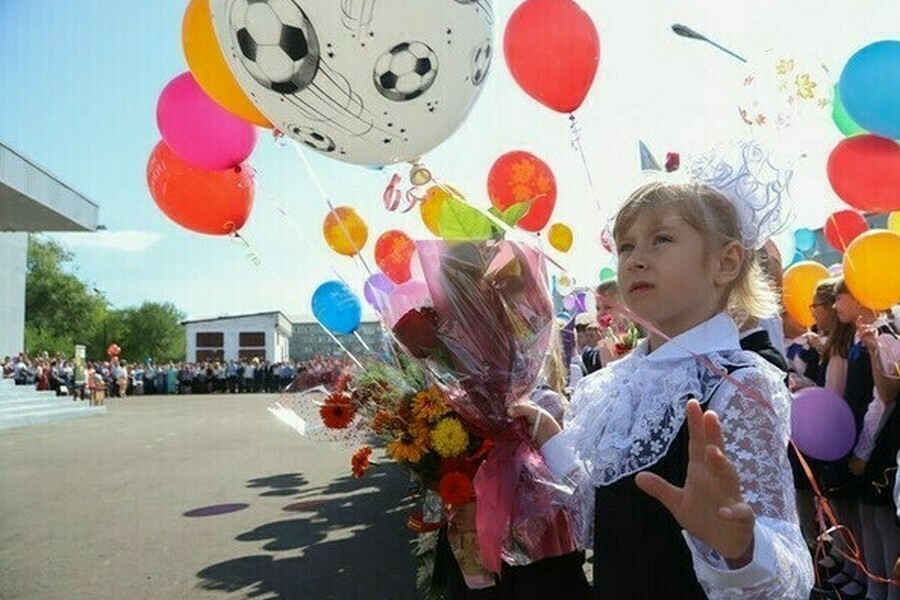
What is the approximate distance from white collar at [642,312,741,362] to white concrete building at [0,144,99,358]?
22.4m

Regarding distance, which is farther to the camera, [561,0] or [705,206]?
[561,0]

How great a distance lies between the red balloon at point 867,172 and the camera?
4.39 meters

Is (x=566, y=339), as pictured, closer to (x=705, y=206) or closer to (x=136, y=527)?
(x=136, y=527)

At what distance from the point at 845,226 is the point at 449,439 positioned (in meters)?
4.59

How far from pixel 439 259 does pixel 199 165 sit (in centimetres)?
223

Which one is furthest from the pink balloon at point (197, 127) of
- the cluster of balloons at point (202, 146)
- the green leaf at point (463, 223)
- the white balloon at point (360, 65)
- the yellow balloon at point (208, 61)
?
the green leaf at point (463, 223)

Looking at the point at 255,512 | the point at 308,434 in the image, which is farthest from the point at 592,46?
the point at 255,512

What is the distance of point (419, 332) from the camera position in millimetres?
2293

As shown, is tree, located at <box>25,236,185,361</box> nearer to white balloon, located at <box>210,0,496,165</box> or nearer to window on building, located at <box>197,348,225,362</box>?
window on building, located at <box>197,348,225,362</box>

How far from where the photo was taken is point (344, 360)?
2.88 m

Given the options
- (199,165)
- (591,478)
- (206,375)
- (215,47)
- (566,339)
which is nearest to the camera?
(591,478)

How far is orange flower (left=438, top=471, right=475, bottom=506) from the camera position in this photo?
218cm

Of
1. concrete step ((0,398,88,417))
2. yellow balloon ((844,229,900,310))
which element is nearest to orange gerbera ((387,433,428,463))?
yellow balloon ((844,229,900,310))

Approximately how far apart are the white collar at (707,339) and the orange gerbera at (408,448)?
0.86m
